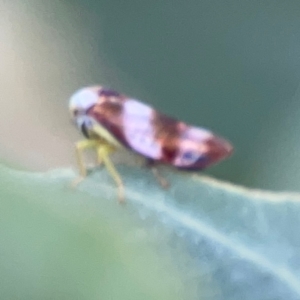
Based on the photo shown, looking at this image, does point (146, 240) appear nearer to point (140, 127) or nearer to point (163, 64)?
point (140, 127)

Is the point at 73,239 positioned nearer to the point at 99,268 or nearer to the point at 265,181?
the point at 99,268

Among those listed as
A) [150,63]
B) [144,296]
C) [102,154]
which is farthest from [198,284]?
[150,63]

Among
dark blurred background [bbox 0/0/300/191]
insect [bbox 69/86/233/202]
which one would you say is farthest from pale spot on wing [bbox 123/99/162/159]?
dark blurred background [bbox 0/0/300/191]

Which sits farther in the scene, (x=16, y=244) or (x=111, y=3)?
(x=111, y=3)

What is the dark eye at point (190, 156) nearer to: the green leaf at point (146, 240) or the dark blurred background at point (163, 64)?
the green leaf at point (146, 240)

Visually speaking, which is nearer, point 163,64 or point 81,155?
point 81,155

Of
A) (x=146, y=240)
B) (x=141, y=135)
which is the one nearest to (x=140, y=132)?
(x=141, y=135)
